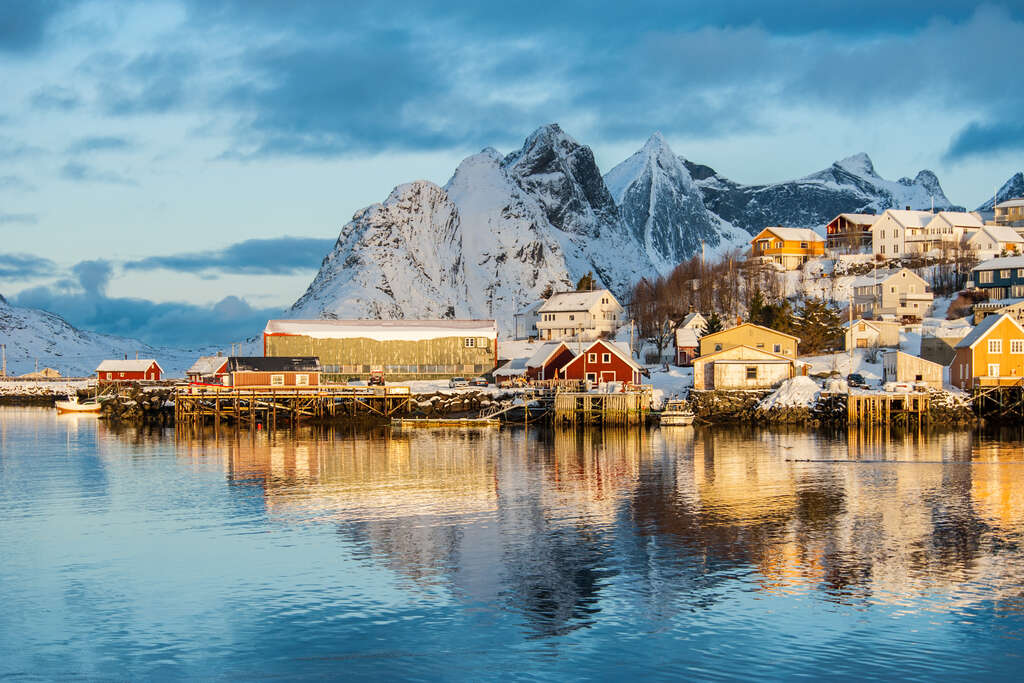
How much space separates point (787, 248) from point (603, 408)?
67583 mm

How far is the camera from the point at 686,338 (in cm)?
9325

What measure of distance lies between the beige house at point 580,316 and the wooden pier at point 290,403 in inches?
1835

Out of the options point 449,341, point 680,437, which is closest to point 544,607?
point 680,437

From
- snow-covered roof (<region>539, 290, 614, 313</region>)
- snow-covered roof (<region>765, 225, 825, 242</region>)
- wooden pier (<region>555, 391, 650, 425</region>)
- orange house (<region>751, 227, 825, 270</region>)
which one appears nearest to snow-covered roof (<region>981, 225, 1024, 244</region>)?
orange house (<region>751, 227, 825, 270</region>)

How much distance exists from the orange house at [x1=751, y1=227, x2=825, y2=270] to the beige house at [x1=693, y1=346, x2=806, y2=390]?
56580mm

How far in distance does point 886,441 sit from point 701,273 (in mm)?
62426

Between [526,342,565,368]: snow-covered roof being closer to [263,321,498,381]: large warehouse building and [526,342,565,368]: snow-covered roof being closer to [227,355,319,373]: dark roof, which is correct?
[263,321,498,381]: large warehouse building

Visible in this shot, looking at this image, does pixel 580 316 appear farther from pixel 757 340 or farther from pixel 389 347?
pixel 757 340

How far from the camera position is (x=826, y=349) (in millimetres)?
89438

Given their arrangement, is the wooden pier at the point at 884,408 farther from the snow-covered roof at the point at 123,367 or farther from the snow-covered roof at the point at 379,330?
the snow-covered roof at the point at 123,367

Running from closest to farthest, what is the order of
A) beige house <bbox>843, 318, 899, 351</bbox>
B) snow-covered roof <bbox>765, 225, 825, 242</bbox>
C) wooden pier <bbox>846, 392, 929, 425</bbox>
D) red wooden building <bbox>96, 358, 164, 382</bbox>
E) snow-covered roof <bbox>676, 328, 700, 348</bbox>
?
wooden pier <bbox>846, 392, 929, 425</bbox>
beige house <bbox>843, 318, 899, 351</bbox>
snow-covered roof <bbox>676, 328, 700, 348</bbox>
red wooden building <bbox>96, 358, 164, 382</bbox>
snow-covered roof <bbox>765, 225, 825, 242</bbox>

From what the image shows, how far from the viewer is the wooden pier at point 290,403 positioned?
77188 millimetres

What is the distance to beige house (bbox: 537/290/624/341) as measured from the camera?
123312mm

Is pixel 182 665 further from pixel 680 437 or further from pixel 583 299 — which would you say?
pixel 583 299
